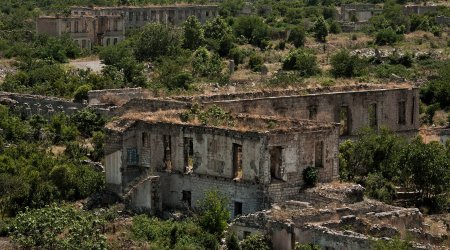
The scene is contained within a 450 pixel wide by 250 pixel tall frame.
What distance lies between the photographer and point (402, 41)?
80.4 meters

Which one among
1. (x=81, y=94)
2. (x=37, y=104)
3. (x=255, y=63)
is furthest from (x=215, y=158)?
(x=255, y=63)

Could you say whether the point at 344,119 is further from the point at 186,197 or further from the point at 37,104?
the point at 37,104

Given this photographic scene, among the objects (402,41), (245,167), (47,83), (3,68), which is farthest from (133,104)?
(402,41)

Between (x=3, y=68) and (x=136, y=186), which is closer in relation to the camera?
(x=136, y=186)

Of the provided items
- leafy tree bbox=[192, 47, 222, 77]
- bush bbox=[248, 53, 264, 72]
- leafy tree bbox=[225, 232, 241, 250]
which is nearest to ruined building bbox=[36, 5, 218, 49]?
leafy tree bbox=[192, 47, 222, 77]

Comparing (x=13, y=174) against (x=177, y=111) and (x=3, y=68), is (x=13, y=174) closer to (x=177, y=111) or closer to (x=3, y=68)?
(x=177, y=111)

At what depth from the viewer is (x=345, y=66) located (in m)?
63.2

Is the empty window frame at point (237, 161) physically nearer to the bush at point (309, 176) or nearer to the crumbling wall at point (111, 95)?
the bush at point (309, 176)

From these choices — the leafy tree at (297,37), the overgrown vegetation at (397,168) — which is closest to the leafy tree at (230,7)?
the leafy tree at (297,37)

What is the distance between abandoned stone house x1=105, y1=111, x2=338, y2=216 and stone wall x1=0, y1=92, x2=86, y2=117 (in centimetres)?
1512

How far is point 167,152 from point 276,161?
411cm

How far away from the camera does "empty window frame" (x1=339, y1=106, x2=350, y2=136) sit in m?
44.3

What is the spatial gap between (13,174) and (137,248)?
9321 millimetres

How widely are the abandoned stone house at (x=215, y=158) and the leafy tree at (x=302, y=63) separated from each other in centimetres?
2872
